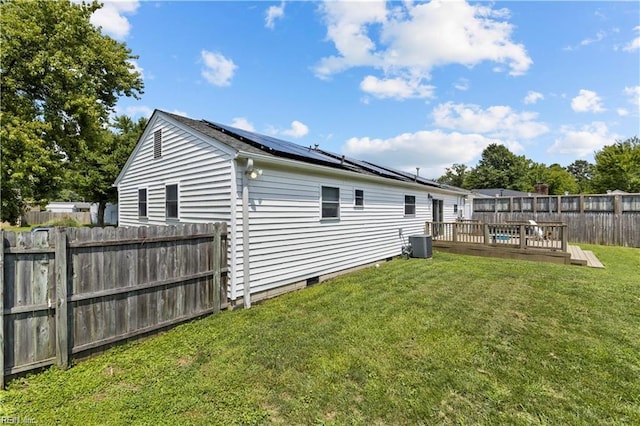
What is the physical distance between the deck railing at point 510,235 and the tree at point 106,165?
66.1 feet

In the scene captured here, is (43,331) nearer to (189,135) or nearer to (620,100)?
(189,135)

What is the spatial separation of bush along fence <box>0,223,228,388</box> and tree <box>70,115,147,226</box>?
18320 mm

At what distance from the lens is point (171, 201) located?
7.05 m

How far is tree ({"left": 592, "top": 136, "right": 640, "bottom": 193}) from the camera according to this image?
90.0 ft

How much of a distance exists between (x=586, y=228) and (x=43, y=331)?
19451mm

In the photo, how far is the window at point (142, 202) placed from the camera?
8.43 meters

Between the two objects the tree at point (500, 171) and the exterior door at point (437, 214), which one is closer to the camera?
the exterior door at point (437, 214)

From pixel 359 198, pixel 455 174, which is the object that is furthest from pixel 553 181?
pixel 359 198

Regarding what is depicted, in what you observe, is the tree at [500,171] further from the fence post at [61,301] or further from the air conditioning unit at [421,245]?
the fence post at [61,301]

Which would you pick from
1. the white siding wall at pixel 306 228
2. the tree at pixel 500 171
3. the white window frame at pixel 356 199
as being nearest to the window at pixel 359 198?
the white window frame at pixel 356 199

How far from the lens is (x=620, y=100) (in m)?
11.1

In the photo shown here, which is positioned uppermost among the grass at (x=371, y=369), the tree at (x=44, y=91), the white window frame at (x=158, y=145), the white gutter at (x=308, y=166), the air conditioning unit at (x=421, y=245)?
the tree at (x=44, y=91)

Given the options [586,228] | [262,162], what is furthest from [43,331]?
[586,228]

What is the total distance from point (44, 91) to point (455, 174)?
61469mm
